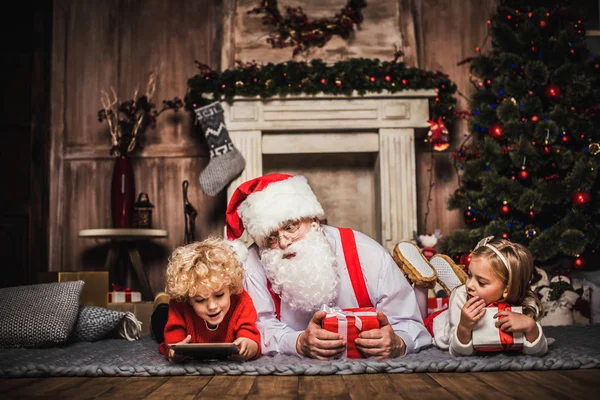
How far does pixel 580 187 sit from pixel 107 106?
380 centimetres

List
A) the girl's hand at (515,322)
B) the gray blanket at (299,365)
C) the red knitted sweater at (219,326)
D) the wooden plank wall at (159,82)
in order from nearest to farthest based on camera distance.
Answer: the gray blanket at (299,365) < the girl's hand at (515,322) < the red knitted sweater at (219,326) < the wooden plank wall at (159,82)

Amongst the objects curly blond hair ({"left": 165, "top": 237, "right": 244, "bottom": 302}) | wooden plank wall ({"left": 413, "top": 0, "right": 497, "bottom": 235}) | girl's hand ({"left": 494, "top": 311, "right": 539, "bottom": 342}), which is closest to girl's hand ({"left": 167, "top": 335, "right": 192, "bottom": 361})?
curly blond hair ({"left": 165, "top": 237, "right": 244, "bottom": 302})

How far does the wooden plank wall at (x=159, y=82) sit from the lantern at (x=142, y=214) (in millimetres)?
380

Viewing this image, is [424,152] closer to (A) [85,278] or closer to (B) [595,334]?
(B) [595,334]

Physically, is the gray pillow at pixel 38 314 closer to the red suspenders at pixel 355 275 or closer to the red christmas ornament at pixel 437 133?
the red suspenders at pixel 355 275

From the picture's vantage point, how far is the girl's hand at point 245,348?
2.19 m

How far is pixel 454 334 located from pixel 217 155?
2.82 meters

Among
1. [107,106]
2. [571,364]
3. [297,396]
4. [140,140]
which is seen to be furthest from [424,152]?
[297,396]

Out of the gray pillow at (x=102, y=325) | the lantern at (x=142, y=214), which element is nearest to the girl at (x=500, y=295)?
the gray pillow at (x=102, y=325)

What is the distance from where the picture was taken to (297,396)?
1705 millimetres

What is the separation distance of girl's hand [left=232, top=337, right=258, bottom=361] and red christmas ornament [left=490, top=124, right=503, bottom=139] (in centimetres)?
287

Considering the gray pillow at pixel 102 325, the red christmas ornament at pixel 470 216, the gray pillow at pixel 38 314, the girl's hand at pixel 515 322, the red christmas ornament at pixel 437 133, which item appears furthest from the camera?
the red christmas ornament at pixel 437 133

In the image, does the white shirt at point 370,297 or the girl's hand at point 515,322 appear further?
the white shirt at point 370,297

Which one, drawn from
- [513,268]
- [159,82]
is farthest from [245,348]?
[159,82]
